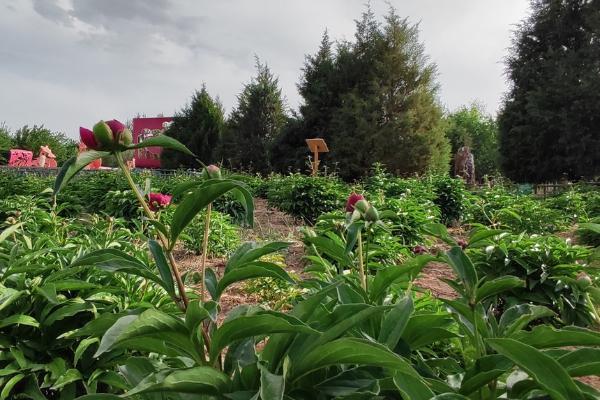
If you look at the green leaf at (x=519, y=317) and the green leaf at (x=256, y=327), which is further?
the green leaf at (x=519, y=317)

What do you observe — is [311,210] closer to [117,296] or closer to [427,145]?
[117,296]

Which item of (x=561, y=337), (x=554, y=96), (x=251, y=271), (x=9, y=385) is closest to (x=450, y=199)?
(x=9, y=385)

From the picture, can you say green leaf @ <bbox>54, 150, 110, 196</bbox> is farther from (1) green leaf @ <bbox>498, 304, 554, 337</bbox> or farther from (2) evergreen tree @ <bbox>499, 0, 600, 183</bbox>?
(2) evergreen tree @ <bbox>499, 0, 600, 183</bbox>

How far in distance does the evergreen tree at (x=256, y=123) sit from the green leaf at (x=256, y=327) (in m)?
18.9

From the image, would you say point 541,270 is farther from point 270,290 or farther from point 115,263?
point 115,263

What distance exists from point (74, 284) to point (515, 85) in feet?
64.7

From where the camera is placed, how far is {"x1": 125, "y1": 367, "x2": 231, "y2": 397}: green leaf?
72 centimetres

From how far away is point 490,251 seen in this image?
3145 mm

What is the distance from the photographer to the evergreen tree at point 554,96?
16.3 m

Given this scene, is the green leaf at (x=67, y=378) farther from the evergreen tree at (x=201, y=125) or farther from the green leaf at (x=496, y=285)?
the evergreen tree at (x=201, y=125)

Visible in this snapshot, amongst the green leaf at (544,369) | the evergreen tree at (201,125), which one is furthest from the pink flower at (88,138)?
the evergreen tree at (201,125)

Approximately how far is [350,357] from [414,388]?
0.12m

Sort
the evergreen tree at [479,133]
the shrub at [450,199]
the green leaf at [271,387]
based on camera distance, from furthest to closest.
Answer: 1. the evergreen tree at [479,133]
2. the shrub at [450,199]
3. the green leaf at [271,387]

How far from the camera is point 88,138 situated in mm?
891
